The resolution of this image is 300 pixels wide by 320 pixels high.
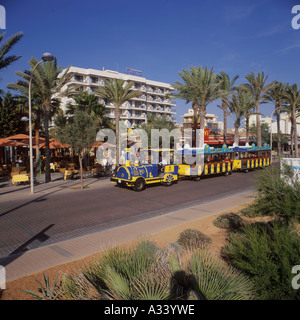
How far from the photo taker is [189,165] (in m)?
19.2

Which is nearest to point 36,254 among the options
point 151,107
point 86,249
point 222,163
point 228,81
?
point 86,249

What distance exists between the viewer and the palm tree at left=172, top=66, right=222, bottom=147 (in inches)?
917

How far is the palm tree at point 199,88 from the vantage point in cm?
2328

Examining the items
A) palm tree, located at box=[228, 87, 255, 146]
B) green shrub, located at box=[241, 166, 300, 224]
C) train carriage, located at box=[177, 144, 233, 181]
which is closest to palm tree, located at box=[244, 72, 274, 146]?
palm tree, located at box=[228, 87, 255, 146]

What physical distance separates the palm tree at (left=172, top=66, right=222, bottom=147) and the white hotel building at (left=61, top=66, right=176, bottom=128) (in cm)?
2871

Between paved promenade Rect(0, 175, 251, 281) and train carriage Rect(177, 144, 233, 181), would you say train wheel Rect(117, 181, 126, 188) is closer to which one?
paved promenade Rect(0, 175, 251, 281)

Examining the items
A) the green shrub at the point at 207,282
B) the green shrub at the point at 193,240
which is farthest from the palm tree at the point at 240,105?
the green shrub at the point at 207,282

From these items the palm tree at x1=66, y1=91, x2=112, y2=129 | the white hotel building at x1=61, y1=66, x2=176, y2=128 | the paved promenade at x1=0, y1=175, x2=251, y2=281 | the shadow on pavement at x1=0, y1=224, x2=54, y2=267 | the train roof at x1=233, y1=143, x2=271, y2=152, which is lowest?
the shadow on pavement at x1=0, y1=224, x2=54, y2=267

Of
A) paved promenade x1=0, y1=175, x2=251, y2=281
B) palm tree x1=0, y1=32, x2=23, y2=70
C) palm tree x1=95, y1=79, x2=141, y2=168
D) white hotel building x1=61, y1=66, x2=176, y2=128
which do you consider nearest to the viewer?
paved promenade x1=0, y1=175, x2=251, y2=281

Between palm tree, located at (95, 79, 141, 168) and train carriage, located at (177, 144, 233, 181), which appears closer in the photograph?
train carriage, located at (177, 144, 233, 181)

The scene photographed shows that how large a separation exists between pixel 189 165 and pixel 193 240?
12946 mm

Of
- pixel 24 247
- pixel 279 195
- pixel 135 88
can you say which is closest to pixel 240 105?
pixel 279 195
